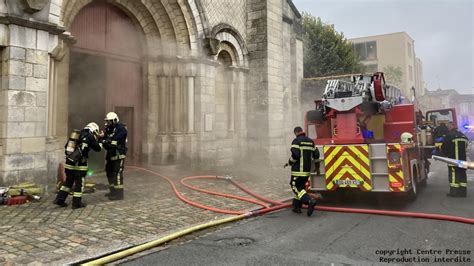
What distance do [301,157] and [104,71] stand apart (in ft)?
20.1

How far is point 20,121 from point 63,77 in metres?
1.94

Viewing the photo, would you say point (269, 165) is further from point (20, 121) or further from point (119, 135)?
point (20, 121)

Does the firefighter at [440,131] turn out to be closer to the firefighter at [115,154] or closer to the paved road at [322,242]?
the paved road at [322,242]

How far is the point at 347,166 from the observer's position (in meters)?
6.91

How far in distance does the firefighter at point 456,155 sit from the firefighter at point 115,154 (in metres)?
6.62

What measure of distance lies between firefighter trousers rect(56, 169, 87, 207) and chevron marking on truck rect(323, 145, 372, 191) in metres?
4.32

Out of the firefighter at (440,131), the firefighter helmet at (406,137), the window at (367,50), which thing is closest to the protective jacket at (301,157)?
the firefighter helmet at (406,137)

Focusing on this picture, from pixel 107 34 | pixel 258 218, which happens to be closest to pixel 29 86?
pixel 107 34

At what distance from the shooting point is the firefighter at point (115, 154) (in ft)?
23.1

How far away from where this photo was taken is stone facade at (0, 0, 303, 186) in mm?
6906

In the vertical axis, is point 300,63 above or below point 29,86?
above

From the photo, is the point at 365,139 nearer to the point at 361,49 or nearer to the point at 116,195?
the point at 116,195

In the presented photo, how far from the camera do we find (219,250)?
434cm

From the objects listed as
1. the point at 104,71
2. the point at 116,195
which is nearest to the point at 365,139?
the point at 116,195
